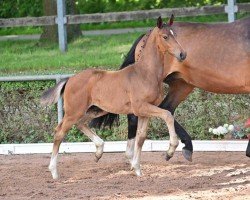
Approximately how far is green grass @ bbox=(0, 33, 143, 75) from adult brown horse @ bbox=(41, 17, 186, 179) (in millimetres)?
4394

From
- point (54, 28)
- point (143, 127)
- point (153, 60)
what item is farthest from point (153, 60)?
point (54, 28)

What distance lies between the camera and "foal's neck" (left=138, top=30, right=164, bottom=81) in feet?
30.4

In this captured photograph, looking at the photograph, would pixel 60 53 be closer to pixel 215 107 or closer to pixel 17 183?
pixel 215 107

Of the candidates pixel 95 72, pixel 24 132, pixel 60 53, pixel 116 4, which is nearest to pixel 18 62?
pixel 60 53

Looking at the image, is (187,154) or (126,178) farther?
(187,154)

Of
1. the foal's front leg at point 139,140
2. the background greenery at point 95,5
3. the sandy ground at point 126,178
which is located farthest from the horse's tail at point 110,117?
the background greenery at point 95,5

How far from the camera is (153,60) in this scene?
366 inches

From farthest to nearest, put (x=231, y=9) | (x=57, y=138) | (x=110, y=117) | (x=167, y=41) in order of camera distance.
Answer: (x=231, y=9) < (x=110, y=117) < (x=57, y=138) < (x=167, y=41)

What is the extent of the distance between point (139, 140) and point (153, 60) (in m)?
0.89

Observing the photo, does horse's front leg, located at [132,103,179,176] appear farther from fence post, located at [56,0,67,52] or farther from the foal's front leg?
fence post, located at [56,0,67,52]

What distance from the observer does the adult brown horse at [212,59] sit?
378 inches

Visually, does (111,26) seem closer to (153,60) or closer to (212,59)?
(212,59)

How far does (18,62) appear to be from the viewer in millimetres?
16188

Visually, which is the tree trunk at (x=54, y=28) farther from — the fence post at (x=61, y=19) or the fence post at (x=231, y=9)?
the fence post at (x=231, y=9)
